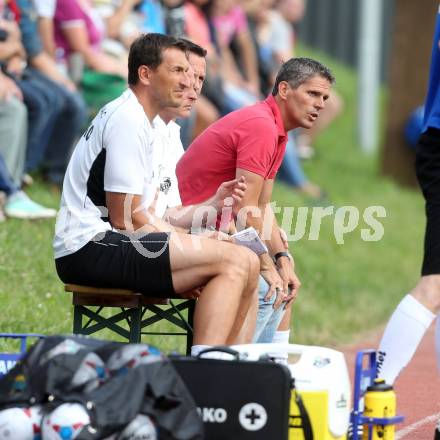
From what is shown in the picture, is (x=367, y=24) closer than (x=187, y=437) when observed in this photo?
No

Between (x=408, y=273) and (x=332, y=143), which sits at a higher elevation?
(x=332, y=143)

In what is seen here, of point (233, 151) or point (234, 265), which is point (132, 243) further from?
point (233, 151)

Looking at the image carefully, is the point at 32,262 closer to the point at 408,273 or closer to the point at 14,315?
the point at 14,315

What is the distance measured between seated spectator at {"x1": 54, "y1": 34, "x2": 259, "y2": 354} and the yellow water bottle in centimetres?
74

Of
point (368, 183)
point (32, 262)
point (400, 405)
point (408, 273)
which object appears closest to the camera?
point (400, 405)

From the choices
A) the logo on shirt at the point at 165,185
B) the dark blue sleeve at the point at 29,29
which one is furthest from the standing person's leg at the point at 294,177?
the logo on shirt at the point at 165,185

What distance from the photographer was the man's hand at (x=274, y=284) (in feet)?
20.7

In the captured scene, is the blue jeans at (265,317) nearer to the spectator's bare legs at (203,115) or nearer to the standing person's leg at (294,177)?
the spectator's bare legs at (203,115)

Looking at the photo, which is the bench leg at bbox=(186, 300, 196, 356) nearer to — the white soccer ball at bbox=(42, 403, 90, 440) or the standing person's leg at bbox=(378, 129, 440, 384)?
the standing person's leg at bbox=(378, 129, 440, 384)

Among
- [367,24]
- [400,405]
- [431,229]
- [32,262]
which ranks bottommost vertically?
[400,405]

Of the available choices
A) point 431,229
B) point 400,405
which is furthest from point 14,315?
point 431,229

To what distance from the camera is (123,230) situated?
586cm

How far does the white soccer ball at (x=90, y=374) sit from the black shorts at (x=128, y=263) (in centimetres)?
98

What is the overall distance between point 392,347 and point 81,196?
1.59 metres
